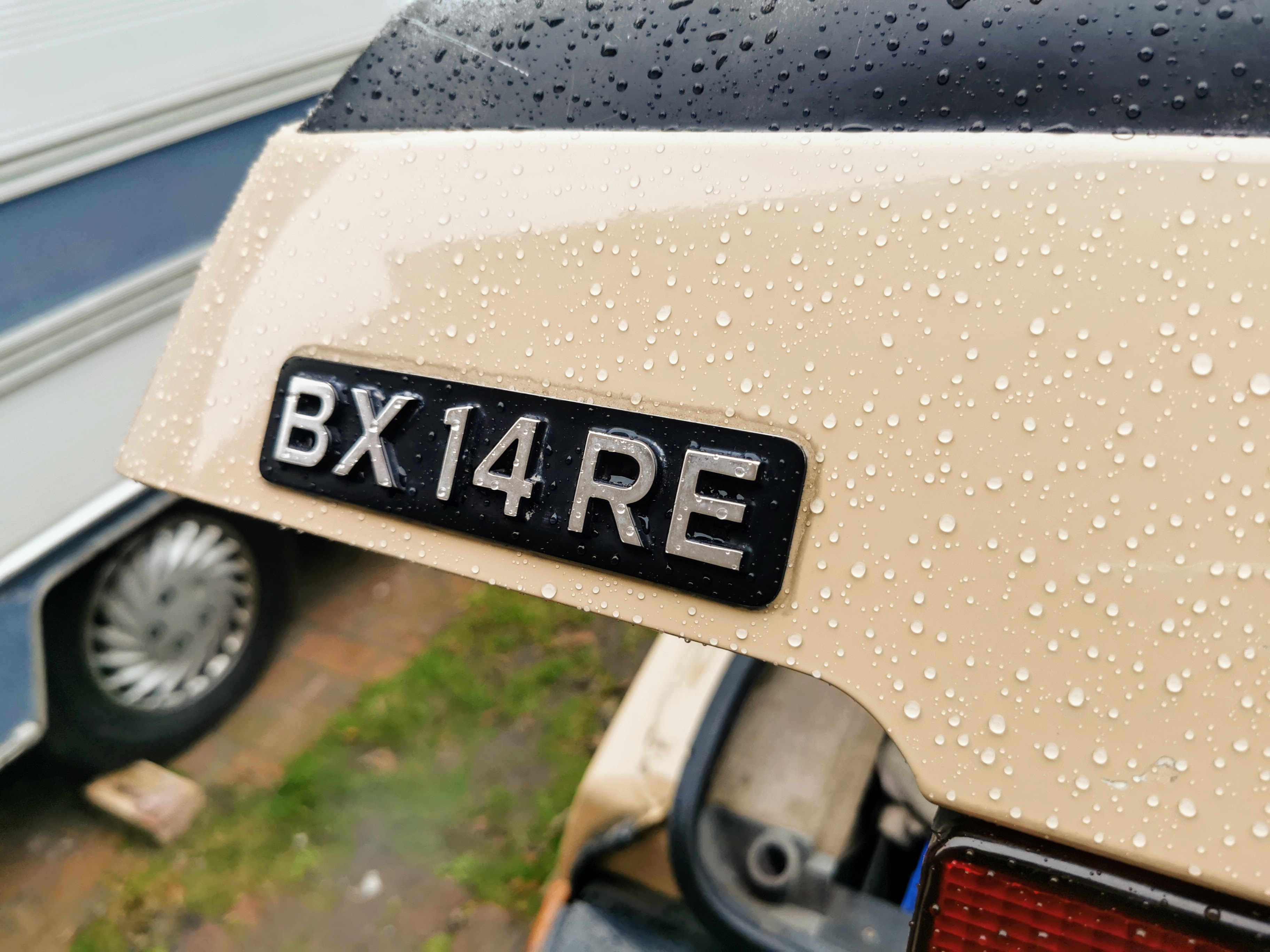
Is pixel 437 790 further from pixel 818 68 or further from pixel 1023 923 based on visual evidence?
pixel 818 68

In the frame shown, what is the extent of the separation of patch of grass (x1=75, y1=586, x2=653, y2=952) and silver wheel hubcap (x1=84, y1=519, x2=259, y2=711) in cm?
42

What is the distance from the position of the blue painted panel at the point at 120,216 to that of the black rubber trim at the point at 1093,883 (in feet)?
8.19

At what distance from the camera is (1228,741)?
0.65 meters

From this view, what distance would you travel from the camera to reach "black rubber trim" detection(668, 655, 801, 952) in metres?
1.46

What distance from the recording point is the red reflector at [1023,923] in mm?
685

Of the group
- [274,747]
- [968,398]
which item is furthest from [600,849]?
[274,747]

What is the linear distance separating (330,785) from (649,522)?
2335 millimetres

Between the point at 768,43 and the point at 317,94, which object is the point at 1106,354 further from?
the point at 317,94

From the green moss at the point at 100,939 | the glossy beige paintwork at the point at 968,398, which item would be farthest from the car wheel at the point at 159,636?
the glossy beige paintwork at the point at 968,398

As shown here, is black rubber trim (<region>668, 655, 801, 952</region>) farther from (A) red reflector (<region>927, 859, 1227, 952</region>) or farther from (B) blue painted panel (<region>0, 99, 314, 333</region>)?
(B) blue painted panel (<region>0, 99, 314, 333</region>)

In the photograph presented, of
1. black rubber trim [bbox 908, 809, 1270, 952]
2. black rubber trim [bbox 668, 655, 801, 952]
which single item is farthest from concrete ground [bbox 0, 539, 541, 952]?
black rubber trim [bbox 908, 809, 1270, 952]

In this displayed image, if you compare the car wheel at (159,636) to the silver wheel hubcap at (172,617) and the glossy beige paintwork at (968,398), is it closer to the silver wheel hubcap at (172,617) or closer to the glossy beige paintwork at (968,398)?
the silver wheel hubcap at (172,617)

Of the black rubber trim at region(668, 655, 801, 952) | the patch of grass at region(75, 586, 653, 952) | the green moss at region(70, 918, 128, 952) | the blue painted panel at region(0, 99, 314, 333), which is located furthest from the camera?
the patch of grass at region(75, 586, 653, 952)

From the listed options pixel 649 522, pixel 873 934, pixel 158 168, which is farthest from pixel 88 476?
pixel 873 934
